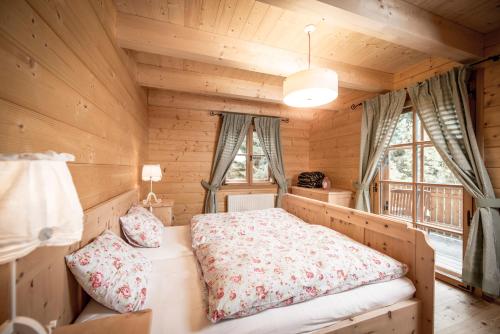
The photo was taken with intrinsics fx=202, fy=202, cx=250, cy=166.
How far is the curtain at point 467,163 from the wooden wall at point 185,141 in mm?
2561

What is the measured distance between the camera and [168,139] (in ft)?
12.1

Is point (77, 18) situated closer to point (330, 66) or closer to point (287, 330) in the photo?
point (287, 330)

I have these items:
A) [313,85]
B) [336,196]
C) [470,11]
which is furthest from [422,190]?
[313,85]

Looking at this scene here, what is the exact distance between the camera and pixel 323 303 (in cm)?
114

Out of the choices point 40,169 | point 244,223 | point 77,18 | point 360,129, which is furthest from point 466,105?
point 77,18

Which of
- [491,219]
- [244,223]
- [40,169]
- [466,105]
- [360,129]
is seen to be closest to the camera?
[40,169]

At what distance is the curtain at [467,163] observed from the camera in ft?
6.01

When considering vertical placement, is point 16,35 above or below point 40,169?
above

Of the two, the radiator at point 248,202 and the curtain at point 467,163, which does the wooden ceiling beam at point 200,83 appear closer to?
the radiator at point 248,202

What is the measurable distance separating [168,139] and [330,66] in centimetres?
284

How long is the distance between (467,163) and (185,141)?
12.5ft

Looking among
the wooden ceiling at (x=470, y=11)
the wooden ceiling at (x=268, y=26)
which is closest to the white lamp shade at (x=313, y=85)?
the wooden ceiling at (x=268, y=26)

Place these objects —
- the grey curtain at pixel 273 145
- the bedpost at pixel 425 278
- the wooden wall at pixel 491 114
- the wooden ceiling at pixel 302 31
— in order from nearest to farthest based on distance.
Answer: the bedpost at pixel 425 278
the wooden ceiling at pixel 302 31
the wooden wall at pixel 491 114
the grey curtain at pixel 273 145

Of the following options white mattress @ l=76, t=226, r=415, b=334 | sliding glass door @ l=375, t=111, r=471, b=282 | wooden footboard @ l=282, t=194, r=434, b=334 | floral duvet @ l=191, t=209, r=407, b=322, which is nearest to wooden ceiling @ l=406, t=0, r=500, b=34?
sliding glass door @ l=375, t=111, r=471, b=282
